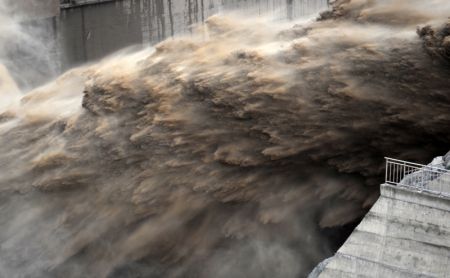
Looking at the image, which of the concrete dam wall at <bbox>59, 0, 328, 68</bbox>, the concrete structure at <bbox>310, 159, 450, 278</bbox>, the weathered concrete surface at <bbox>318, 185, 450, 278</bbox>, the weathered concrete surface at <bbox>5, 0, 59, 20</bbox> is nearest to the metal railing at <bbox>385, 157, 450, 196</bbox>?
the concrete structure at <bbox>310, 159, 450, 278</bbox>

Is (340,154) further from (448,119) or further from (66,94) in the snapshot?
(66,94)

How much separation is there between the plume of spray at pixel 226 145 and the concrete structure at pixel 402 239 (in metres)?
3.22

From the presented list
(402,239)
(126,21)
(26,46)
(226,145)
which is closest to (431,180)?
(402,239)

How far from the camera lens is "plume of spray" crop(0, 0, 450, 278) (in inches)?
556

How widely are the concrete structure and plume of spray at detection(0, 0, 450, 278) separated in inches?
127

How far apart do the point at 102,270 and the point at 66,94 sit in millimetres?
5298

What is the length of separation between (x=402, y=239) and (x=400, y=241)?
0.15ft

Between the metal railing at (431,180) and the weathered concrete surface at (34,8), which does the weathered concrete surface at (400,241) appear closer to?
the metal railing at (431,180)

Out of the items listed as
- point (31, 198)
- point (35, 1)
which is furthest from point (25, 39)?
point (31, 198)

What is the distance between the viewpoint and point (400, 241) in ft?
35.8

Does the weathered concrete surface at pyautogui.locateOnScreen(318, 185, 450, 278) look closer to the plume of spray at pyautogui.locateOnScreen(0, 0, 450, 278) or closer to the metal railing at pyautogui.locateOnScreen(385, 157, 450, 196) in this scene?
the metal railing at pyautogui.locateOnScreen(385, 157, 450, 196)

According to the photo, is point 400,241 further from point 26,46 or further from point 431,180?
point 26,46

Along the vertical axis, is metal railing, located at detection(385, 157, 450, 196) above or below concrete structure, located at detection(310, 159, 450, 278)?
above

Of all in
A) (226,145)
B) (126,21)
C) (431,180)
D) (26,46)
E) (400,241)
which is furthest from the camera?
(26,46)
